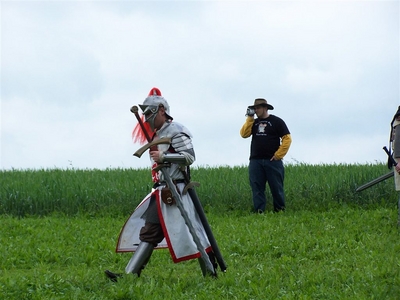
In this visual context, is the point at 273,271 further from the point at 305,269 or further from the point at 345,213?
the point at 345,213

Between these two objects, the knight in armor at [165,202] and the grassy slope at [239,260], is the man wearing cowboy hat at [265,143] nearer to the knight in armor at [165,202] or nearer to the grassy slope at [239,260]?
the grassy slope at [239,260]

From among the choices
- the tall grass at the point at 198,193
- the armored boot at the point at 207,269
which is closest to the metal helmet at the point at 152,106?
the armored boot at the point at 207,269

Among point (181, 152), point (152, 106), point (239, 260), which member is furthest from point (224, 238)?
point (152, 106)

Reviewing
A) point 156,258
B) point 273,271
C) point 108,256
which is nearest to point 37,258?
point 108,256

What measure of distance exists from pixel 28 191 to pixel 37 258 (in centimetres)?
613

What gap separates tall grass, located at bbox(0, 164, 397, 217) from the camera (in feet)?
53.5

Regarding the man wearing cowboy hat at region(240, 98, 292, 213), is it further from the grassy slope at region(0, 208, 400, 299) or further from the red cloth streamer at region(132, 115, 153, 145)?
the red cloth streamer at region(132, 115, 153, 145)

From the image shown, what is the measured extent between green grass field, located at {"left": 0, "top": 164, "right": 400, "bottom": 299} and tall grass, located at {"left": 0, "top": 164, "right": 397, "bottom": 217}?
3cm

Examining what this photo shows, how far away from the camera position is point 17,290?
8117 mm

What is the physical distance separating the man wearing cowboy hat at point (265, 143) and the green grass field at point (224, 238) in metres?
0.75

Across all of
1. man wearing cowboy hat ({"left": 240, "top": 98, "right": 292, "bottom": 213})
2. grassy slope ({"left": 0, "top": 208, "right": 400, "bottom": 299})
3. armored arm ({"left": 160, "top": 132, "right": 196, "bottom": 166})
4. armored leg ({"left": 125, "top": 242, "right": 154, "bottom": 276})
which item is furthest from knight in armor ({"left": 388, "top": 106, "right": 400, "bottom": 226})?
armored leg ({"left": 125, "top": 242, "right": 154, "bottom": 276})

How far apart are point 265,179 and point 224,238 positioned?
3153 millimetres

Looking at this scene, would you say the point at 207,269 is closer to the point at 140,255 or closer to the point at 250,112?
the point at 140,255

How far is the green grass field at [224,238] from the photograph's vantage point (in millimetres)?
8258
